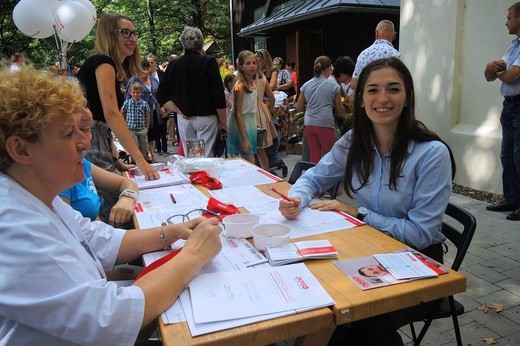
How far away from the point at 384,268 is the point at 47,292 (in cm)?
95

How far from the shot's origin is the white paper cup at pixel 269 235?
1.49 meters

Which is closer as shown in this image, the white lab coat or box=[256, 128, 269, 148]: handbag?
the white lab coat

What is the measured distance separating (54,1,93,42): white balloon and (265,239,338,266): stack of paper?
236 inches

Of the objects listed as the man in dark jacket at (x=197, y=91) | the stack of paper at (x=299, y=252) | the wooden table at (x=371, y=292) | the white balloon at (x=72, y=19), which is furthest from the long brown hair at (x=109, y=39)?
the white balloon at (x=72, y=19)

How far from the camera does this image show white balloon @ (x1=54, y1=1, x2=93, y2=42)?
617 cm

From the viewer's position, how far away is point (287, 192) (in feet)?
7.38

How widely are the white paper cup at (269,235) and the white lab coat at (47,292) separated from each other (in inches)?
20.4

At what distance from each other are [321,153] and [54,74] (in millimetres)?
4307

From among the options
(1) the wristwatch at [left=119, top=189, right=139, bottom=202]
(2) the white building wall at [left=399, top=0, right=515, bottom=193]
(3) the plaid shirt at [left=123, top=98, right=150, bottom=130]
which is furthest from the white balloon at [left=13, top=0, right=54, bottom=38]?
(1) the wristwatch at [left=119, top=189, right=139, bottom=202]

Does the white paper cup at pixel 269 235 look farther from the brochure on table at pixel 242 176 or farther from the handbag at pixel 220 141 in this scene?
the handbag at pixel 220 141

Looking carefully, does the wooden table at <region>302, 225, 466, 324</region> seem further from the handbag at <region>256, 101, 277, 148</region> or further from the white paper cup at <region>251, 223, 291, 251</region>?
the handbag at <region>256, 101, 277, 148</region>

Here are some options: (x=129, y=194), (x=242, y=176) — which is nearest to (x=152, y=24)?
(x=242, y=176)

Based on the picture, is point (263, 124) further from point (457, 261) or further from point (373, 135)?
point (457, 261)

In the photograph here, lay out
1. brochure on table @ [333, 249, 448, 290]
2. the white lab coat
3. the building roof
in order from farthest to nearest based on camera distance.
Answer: the building roof → brochure on table @ [333, 249, 448, 290] → the white lab coat
